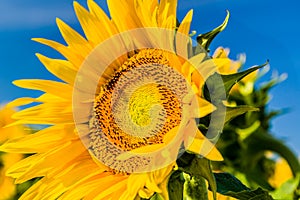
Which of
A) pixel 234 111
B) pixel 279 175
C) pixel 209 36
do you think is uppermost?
pixel 209 36

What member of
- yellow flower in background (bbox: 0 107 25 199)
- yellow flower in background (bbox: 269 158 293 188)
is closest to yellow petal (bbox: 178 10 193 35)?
yellow flower in background (bbox: 269 158 293 188)

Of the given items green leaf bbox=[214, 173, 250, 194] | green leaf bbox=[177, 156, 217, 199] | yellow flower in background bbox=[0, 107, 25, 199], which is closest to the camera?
green leaf bbox=[177, 156, 217, 199]

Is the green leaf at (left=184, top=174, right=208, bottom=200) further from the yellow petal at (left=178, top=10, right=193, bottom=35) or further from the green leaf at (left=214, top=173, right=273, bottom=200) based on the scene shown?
the yellow petal at (left=178, top=10, right=193, bottom=35)

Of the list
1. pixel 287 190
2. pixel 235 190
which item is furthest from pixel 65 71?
pixel 287 190

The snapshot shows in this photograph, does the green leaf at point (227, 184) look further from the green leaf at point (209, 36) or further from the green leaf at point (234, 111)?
the green leaf at point (209, 36)

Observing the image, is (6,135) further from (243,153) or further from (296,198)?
(296,198)

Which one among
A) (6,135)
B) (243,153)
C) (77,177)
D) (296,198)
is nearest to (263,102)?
(243,153)

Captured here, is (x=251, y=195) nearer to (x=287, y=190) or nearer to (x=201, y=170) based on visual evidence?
(x=201, y=170)

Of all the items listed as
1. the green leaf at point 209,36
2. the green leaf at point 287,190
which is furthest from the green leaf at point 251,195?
the green leaf at point 287,190
